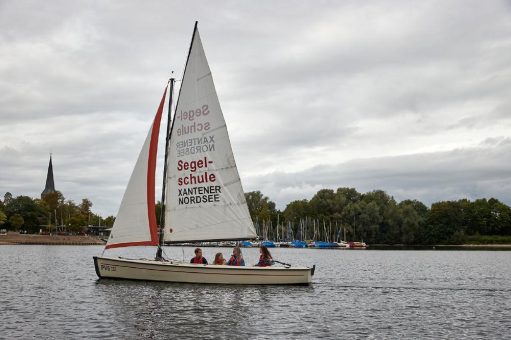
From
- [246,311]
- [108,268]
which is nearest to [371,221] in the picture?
[108,268]

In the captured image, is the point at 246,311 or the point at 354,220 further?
the point at 354,220

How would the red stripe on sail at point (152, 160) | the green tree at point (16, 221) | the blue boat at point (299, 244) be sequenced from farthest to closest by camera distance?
the green tree at point (16, 221) < the blue boat at point (299, 244) < the red stripe on sail at point (152, 160)

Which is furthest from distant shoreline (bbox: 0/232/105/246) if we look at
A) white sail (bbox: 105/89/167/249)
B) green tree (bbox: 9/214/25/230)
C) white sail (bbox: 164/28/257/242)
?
white sail (bbox: 164/28/257/242)

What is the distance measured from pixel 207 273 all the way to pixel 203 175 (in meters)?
6.19

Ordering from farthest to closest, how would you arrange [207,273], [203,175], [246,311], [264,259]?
[264,259] < [203,175] < [207,273] < [246,311]

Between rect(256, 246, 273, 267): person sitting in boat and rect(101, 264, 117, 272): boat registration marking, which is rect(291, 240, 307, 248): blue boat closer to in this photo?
rect(256, 246, 273, 267): person sitting in boat

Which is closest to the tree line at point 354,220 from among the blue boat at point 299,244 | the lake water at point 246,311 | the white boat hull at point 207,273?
the blue boat at point 299,244

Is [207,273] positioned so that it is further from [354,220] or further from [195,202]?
[354,220]

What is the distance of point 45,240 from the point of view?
555 feet

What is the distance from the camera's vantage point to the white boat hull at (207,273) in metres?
36.0

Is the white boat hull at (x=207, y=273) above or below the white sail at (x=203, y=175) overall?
below

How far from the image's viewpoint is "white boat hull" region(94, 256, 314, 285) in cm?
3597

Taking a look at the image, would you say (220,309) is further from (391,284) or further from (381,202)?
(381,202)

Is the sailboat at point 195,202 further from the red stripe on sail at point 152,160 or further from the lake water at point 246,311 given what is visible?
the lake water at point 246,311
